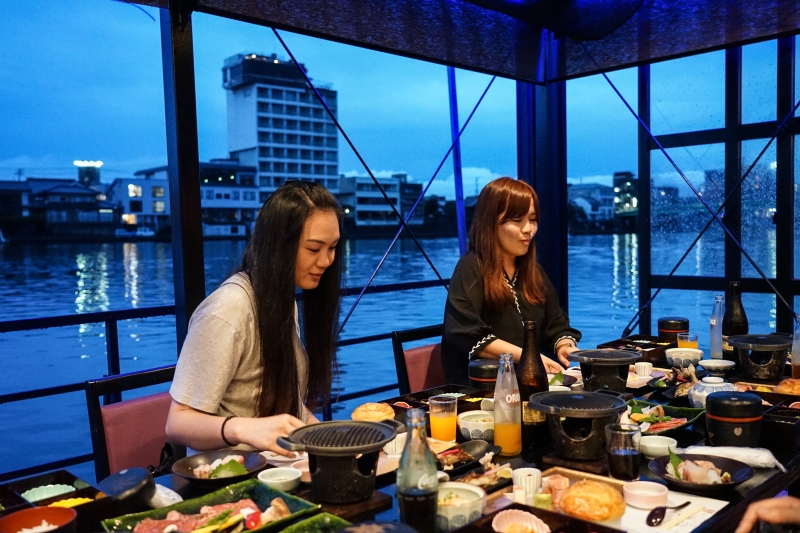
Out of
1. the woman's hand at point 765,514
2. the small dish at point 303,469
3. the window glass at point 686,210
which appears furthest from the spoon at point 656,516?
the window glass at point 686,210

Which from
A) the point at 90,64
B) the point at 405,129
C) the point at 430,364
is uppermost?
the point at 90,64

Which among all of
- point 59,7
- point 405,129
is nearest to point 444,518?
point 405,129

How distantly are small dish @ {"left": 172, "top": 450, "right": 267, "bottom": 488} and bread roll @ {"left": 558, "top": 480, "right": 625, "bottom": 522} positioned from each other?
635mm

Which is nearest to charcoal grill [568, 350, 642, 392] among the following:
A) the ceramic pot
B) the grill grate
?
the ceramic pot

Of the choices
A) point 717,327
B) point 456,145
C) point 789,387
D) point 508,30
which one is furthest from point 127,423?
point 508,30

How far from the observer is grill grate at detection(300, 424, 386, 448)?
1186mm

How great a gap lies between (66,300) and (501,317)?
41.3 meters

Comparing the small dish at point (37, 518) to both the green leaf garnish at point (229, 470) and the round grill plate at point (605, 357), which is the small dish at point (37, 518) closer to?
the green leaf garnish at point (229, 470)

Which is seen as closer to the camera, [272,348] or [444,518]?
[444,518]

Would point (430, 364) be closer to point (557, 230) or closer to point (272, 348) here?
point (272, 348)

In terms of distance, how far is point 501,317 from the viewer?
289cm

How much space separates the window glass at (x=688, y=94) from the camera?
4223 mm

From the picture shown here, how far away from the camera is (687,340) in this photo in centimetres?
276

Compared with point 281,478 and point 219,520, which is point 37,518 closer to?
point 219,520
